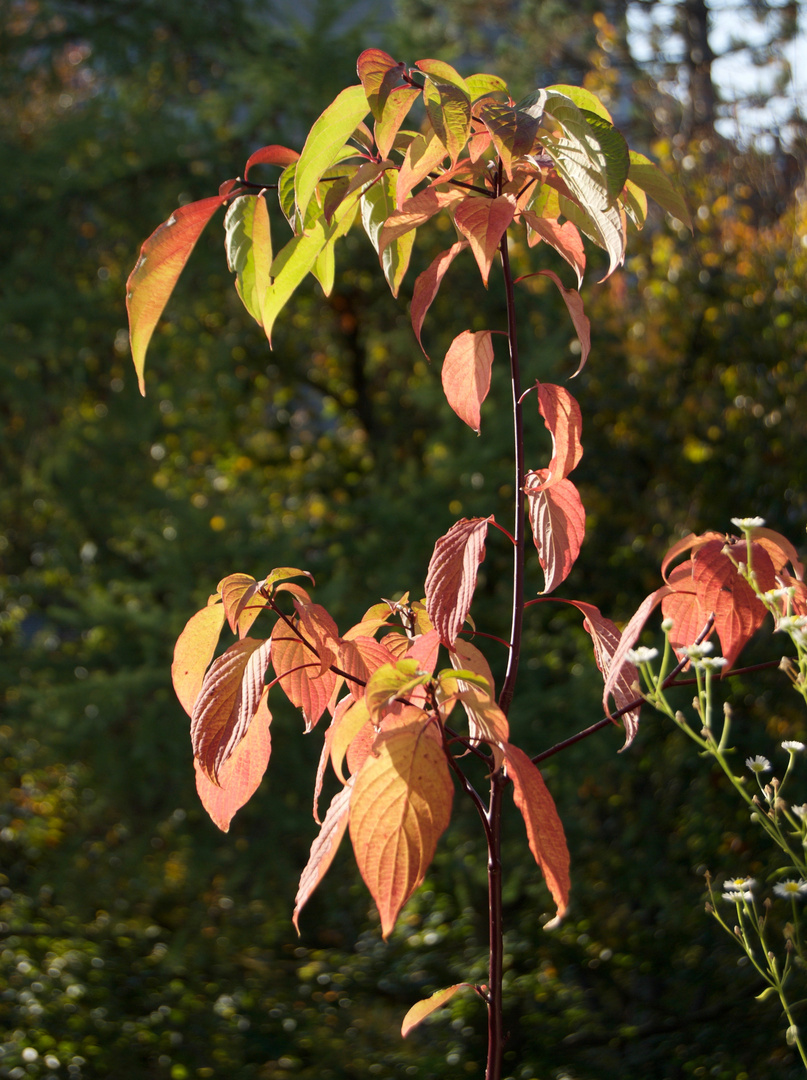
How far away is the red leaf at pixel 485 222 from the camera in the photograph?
554 mm

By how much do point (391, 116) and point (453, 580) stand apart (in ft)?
0.96

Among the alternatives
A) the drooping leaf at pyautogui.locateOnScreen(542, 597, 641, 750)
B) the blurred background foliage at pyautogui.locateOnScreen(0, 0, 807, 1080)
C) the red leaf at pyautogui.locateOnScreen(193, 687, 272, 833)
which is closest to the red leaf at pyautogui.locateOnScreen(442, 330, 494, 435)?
the drooping leaf at pyautogui.locateOnScreen(542, 597, 641, 750)

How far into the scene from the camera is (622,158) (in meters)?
0.50

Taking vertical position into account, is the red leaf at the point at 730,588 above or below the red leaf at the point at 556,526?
below

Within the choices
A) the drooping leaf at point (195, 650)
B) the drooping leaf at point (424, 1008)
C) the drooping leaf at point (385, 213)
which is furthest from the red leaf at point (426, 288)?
the drooping leaf at point (424, 1008)

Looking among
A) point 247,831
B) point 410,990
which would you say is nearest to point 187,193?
point 247,831

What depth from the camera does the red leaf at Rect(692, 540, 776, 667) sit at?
649 mm

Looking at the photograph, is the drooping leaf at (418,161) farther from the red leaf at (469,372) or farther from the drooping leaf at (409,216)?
the red leaf at (469,372)

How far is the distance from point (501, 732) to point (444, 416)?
7.11ft

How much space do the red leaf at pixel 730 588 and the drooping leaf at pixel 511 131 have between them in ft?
0.97

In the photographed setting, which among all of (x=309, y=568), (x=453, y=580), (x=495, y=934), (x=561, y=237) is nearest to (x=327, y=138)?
(x=561, y=237)

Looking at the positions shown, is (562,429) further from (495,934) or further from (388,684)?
(495,934)

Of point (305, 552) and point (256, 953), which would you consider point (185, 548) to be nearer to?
point (305, 552)

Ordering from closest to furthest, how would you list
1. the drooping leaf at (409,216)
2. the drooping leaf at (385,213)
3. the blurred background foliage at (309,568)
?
the drooping leaf at (409,216)
the drooping leaf at (385,213)
the blurred background foliage at (309,568)
